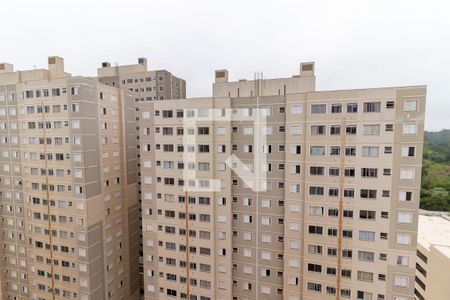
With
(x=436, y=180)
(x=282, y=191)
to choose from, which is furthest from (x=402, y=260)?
(x=436, y=180)

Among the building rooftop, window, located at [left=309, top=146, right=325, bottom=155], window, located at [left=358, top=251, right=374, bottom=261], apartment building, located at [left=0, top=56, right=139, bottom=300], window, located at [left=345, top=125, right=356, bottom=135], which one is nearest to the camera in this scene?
window, located at [left=345, top=125, right=356, bottom=135]

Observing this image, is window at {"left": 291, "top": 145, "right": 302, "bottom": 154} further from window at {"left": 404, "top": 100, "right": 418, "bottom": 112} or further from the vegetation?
the vegetation

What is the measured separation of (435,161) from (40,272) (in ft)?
547

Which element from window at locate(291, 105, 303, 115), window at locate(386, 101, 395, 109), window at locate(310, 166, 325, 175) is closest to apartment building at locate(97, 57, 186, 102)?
window at locate(291, 105, 303, 115)

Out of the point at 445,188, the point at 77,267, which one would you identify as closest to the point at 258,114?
the point at 77,267

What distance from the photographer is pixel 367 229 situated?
27875 mm

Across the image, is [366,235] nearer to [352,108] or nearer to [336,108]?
[352,108]

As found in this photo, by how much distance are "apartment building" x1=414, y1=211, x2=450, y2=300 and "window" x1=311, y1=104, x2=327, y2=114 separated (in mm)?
32416

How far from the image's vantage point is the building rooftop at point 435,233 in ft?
138

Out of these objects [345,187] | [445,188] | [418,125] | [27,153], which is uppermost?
[418,125]

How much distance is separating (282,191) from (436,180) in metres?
109

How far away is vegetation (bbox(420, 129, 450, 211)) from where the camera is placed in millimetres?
90562

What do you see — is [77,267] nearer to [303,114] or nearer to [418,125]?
[303,114]

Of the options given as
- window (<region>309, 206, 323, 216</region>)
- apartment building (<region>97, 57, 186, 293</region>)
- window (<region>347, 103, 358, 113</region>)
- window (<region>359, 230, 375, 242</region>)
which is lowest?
window (<region>359, 230, 375, 242</region>)
